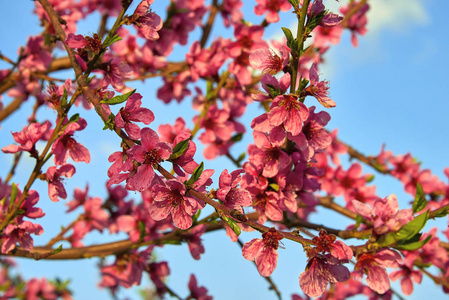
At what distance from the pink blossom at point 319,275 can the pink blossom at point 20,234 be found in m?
1.64

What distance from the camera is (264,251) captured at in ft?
5.55

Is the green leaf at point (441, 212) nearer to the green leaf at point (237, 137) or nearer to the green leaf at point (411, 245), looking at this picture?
the green leaf at point (411, 245)

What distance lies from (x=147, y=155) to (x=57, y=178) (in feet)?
3.22

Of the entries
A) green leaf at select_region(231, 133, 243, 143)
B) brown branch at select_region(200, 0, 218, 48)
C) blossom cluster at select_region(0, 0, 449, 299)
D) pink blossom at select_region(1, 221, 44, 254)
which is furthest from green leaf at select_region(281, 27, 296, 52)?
brown branch at select_region(200, 0, 218, 48)

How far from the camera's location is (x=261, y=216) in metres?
2.20

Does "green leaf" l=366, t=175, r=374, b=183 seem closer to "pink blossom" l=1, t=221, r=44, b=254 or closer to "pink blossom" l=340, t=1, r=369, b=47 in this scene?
"pink blossom" l=340, t=1, r=369, b=47

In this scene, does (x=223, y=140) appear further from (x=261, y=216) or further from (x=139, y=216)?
(x=261, y=216)

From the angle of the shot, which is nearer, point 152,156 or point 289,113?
point 152,156

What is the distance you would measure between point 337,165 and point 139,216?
2.51 meters

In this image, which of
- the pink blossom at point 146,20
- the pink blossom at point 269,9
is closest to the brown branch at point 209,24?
the pink blossom at point 269,9

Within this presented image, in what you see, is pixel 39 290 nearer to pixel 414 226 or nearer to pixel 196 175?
pixel 196 175

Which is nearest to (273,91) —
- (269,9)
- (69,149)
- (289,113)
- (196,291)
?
(289,113)

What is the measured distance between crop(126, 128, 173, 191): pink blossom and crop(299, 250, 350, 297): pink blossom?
0.82 m

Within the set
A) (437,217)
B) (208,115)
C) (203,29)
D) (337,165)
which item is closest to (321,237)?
(437,217)
